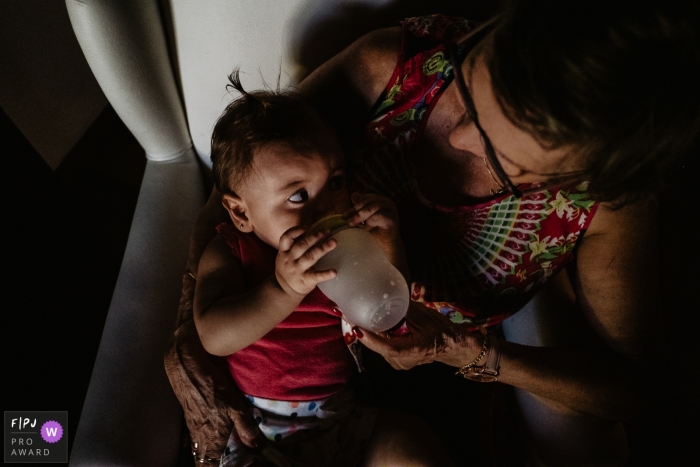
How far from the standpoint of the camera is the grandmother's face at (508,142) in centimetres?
70

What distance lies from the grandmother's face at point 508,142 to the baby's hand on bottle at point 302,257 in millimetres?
343

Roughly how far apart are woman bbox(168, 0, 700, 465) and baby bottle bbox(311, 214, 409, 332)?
0.29ft

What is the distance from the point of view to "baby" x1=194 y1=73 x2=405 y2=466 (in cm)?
88

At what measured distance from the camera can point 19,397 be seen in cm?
160

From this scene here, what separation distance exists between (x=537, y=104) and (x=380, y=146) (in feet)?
1.56

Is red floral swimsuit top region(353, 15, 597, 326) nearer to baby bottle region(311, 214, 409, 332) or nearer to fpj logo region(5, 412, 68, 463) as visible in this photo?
baby bottle region(311, 214, 409, 332)

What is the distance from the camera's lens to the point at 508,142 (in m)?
0.73

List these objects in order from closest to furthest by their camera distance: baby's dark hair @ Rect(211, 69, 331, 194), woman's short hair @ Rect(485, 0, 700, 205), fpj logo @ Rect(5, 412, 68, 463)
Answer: woman's short hair @ Rect(485, 0, 700, 205) < baby's dark hair @ Rect(211, 69, 331, 194) < fpj logo @ Rect(5, 412, 68, 463)

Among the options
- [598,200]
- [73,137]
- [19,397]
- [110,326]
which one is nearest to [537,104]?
[598,200]

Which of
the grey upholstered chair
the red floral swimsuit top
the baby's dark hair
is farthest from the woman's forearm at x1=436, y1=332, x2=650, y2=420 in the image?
the grey upholstered chair

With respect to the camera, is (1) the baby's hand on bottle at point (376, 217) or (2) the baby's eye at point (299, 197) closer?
(1) the baby's hand on bottle at point (376, 217)

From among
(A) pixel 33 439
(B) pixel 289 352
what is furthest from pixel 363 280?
(A) pixel 33 439

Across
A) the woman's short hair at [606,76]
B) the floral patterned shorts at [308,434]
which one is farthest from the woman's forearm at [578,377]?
the woman's short hair at [606,76]

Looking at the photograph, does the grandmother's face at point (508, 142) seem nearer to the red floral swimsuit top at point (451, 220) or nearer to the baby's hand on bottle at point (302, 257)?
the red floral swimsuit top at point (451, 220)
